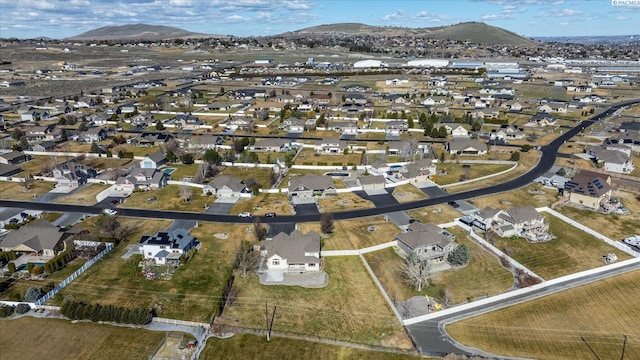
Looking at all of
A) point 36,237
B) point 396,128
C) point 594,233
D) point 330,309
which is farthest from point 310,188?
point 396,128

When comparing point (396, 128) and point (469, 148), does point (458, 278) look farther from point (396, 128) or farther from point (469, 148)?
point (396, 128)

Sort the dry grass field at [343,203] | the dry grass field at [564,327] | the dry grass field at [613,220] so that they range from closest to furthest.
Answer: the dry grass field at [564,327], the dry grass field at [613,220], the dry grass field at [343,203]

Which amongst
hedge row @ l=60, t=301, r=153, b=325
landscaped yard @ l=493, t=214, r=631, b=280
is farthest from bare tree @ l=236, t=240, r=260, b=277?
landscaped yard @ l=493, t=214, r=631, b=280

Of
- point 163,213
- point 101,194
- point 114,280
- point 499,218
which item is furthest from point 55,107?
point 499,218

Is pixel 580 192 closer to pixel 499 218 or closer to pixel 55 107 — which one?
pixel 499 218

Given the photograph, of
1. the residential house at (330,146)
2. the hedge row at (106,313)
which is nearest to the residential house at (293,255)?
the hedge row at (106,313)

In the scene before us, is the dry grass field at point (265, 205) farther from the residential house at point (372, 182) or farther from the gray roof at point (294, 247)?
the residential house at point (372, 182)
